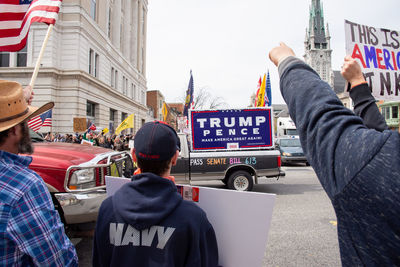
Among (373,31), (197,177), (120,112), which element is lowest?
(197,177)

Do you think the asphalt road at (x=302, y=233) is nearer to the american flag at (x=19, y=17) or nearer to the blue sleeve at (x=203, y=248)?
the blue sleeve at (x=203, y=248)

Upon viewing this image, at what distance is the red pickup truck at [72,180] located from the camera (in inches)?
138

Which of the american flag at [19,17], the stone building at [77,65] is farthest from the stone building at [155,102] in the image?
the american flag at [19,17]

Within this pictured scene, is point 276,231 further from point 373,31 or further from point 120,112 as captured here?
point 120,112

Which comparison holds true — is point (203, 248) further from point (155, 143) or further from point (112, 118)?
point (112, 118)

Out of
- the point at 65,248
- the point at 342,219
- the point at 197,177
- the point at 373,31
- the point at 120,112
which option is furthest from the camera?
the point at 120,112

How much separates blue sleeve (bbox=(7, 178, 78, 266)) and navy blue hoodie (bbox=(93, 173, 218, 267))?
0.94 ft

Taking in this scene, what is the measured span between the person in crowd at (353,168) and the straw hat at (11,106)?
1591mm

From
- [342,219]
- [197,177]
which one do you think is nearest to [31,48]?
[197,177]

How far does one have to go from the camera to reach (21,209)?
135 cm

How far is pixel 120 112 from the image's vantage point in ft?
102

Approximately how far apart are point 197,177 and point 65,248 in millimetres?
6433

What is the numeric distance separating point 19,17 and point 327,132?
13.3ft

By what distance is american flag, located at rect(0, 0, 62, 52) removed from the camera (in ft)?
10.5
